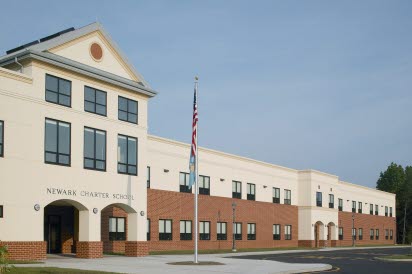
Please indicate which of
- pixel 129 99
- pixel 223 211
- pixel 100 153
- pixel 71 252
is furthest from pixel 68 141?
pixel 223 211

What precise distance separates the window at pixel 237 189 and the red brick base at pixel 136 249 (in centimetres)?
2305

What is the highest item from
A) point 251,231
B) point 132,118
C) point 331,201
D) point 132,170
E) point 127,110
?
point 127,110

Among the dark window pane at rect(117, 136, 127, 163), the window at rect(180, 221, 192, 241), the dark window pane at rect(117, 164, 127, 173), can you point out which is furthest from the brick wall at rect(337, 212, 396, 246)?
the dark window pane at rect(117, 136, 127, 163)

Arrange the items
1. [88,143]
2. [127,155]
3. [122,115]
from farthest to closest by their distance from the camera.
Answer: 1. [127,155]
2. [122,115]
3. [88,143]

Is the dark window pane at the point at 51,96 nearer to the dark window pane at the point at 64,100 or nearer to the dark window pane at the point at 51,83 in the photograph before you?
the dark window pane at the point at 51,83

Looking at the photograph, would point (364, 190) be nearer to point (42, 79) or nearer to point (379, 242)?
point (379, 242)

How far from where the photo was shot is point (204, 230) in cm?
5803

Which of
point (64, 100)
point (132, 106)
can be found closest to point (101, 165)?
point (64, 100)

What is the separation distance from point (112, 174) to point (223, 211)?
24.1 m

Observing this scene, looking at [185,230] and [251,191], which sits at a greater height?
[251,191]

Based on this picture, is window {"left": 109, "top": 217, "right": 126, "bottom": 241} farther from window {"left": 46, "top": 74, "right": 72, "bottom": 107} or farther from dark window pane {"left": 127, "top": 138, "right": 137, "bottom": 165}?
window {"left": 46, "top": 74, "right": 72, "bottom": 107}

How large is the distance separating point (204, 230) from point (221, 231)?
3070 mm

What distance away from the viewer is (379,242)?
327 feet

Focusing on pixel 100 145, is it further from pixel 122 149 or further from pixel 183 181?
pixel 183 181
